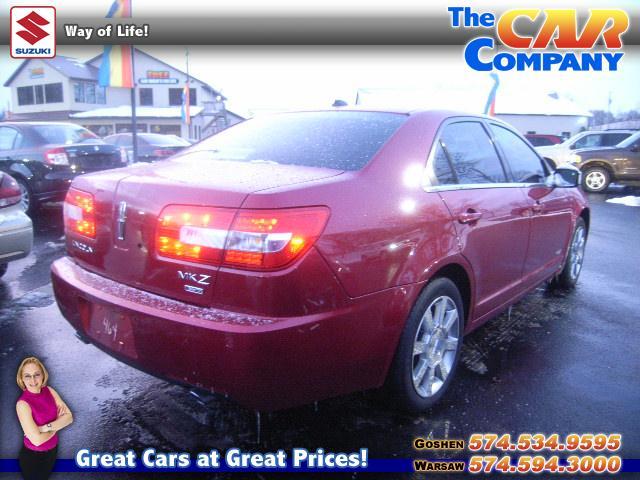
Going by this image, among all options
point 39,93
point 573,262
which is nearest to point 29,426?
point 573,262

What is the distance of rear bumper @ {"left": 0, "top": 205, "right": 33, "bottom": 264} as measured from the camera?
12.2ft

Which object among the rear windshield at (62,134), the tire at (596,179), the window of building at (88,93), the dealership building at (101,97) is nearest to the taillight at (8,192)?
the rear windshield at (62,134)

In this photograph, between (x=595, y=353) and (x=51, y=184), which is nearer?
(x=595, y=353)

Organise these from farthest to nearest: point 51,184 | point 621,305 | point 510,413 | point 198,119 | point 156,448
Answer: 1. point 198,119
2. point 51,184
3. point 621,305
4. point 510,413
5. point 156,448

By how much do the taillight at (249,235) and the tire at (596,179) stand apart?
12.8m

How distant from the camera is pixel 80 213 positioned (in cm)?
225

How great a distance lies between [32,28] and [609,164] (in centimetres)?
1310

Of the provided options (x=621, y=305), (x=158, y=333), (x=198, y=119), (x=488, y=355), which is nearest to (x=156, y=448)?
(x=158, y=333)

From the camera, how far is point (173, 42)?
3.29 metres

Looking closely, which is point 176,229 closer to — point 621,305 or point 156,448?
point 156,448

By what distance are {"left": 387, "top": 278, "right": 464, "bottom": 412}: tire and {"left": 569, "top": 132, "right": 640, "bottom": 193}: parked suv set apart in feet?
38.3

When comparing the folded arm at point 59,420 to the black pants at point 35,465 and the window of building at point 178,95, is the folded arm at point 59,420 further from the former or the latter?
the window of building at point 178,95

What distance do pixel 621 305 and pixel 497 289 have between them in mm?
1845

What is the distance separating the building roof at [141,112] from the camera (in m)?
34.0
